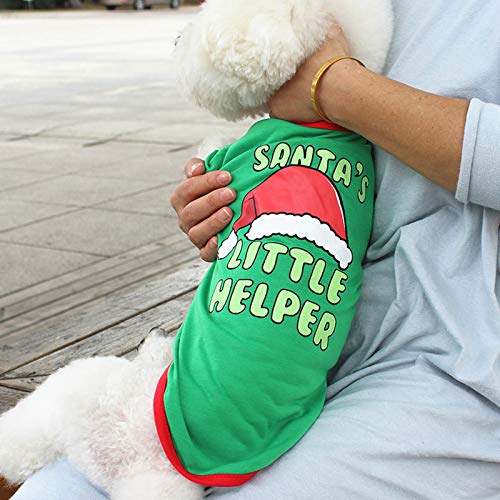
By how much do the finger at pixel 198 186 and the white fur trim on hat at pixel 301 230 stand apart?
0.58ft

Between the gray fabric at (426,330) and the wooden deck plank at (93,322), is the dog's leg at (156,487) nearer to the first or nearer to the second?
the gray fabric at (426,330)

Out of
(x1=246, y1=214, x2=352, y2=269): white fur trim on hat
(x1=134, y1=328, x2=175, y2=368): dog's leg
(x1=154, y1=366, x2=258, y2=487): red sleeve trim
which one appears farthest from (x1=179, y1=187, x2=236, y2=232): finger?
(x1=154, y1=366, x2=258, y2=487): red sleeve trim

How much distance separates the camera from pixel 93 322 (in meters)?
3.48

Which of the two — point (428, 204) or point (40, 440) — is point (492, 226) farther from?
point (40, 440)

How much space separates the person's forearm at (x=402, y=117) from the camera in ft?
5.21

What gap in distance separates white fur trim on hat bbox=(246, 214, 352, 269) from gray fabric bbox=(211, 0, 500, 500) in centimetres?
14

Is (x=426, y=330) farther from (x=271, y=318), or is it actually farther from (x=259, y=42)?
(x=259, y=42)

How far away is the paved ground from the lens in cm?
538

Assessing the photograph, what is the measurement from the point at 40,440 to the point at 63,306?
A: 2.83 m

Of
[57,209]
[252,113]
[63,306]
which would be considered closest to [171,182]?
[57,209]

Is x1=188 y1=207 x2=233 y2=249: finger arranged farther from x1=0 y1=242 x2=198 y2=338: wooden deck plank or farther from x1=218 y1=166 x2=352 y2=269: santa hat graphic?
x1=0 y1=242 x2=198 y2=338: wooden deck plank

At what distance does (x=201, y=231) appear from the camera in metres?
1.86

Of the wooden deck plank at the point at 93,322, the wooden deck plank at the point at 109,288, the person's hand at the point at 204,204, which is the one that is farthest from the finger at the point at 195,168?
the wooden deck plank at the point at 109,288

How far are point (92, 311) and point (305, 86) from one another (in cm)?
215
